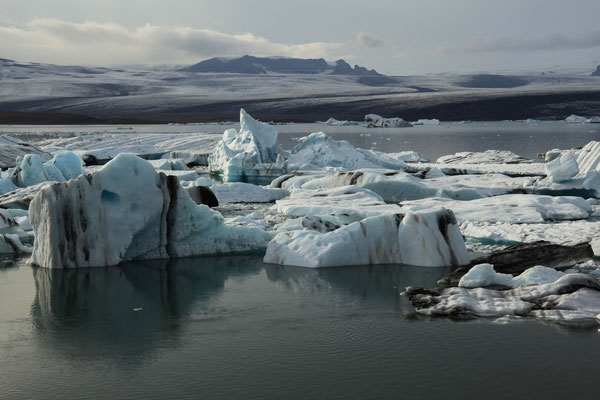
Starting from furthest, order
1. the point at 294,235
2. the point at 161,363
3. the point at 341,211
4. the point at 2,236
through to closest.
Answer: the point at 341,211
the point at 2,236
the point at 294,235
the point at 161,363

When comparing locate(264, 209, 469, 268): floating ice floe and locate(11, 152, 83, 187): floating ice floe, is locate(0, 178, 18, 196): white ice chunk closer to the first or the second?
locate(11, 152, 83, 187): floating ice floe

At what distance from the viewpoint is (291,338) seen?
18.7ft

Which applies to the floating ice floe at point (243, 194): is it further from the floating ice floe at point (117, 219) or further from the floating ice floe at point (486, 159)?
the floating ice floe at point (486, 159)

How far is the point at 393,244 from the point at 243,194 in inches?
280

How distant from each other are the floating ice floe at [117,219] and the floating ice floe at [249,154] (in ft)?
33.7

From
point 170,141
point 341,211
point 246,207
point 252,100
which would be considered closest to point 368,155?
point 246,207

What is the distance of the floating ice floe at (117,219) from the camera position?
326 inches

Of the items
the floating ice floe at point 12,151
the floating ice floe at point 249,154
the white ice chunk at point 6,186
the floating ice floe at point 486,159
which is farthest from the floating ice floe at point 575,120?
the white ice chunk at point 6,186

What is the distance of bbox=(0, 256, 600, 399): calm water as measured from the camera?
4695 mm

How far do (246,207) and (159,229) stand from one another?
5.06 meters

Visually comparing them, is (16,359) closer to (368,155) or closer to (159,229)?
(159,229)

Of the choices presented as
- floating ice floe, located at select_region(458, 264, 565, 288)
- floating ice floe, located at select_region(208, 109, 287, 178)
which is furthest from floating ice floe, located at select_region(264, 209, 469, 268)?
floating ice floe, located at select_region(208, 109, 287, 178)

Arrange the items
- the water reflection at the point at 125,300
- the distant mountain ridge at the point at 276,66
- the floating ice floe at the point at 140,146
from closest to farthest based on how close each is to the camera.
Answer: the water reflection at the point at 125,300
the floating ice floe at the point at 140,146
the distant mountain ridge at the point at 276,66

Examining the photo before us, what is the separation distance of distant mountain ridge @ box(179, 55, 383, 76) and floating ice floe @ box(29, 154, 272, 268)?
15878 centimetres
